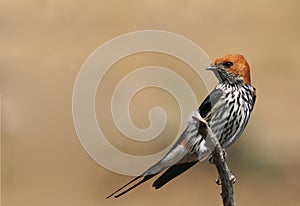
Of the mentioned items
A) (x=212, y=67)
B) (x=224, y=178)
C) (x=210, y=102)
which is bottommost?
(x=224, y=178)

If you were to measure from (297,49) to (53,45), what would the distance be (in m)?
2.90

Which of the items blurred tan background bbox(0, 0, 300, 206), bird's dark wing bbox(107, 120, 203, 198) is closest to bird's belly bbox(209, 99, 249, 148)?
bird's dark wing bbox(107, 120, 203, 198)

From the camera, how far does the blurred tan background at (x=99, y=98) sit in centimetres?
1060

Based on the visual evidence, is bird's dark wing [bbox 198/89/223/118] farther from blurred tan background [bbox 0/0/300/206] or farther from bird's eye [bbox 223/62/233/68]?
blurred tan background [bbox 0/0/300/206]

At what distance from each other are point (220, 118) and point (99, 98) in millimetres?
5221

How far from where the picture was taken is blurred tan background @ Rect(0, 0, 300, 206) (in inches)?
417

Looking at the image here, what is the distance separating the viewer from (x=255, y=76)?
12.0m

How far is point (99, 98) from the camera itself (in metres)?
11.1

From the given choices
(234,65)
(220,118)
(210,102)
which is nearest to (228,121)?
(220,118)

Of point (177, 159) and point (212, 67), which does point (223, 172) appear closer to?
point (177, 159)

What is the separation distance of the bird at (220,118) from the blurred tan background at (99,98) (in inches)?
173

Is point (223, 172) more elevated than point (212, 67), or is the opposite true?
point (212, 67)

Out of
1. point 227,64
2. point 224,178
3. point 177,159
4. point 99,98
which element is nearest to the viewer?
point 224,178

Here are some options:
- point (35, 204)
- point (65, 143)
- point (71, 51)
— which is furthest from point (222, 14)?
point (35, 204)
